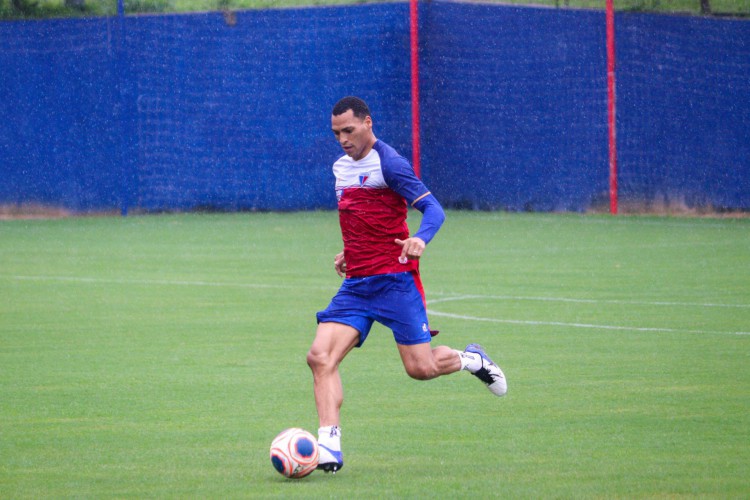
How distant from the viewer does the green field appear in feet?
23.9

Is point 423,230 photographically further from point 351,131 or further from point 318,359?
point 318,359

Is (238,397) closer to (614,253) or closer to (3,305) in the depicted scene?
(3,305)

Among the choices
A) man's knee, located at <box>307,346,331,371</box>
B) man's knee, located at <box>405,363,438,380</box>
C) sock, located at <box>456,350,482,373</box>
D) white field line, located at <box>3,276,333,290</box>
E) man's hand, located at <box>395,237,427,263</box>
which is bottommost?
white field line, located at <box>3,276,333,290</box>

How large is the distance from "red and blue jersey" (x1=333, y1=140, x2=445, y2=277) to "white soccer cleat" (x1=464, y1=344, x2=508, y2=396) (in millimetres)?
894

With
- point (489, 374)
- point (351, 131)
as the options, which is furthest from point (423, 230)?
point (489, 374)

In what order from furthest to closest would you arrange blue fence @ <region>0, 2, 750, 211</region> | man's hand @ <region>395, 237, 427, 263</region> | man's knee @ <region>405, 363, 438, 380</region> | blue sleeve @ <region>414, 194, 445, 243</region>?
blue fence @ <region>0, 2, 750, 211</region>, man's knee @ <region>405, 363, 438, 380</region>, blue sleeve @ <region>414, 194, 445, 243</region>, man's hand @ <region>395, 237, 427, 263</region>

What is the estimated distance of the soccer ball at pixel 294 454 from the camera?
7156 mm

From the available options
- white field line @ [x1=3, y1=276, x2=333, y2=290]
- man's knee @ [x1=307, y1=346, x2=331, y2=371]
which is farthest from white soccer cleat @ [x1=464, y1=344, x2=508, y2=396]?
white field line @ [x1=3, y1=276, x2=333, y2=290]

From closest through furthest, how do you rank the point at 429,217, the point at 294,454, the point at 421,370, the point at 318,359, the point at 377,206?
the point at 294,454 < the point at 318,359 < the point at 429,217 < the point at 377,206 < the point at 421,370

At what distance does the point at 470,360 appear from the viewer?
8594 millimetres

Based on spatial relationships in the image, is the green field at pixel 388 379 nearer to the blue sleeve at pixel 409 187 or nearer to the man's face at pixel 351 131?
the blue sleeve at pixel 409 187

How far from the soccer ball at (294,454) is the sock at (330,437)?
0.28 ft

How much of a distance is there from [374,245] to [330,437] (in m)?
1.16

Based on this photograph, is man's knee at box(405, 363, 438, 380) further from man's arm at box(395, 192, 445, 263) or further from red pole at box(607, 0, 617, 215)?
red pole at box(607, 0, 617, 215)
